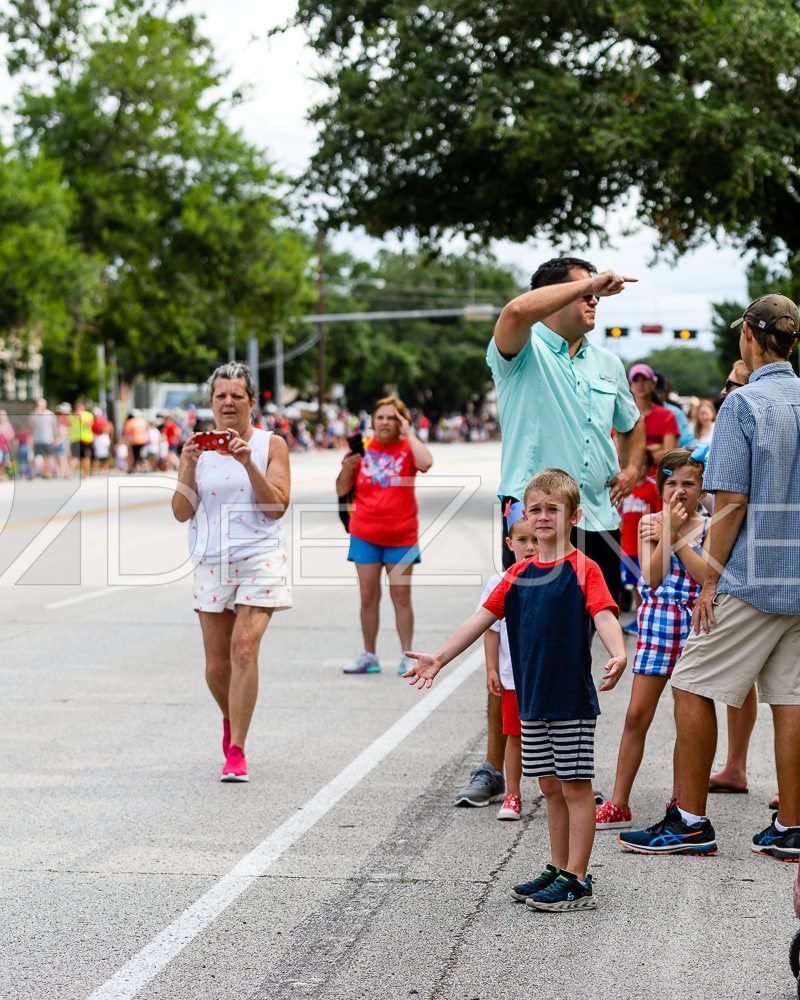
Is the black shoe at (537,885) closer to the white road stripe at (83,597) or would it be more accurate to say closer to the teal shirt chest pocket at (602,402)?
the teal shirt chest pocket at (602,402)

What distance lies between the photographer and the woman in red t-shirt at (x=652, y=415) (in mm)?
10766

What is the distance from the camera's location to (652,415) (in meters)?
10.8

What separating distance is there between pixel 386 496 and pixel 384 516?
14 centimetres

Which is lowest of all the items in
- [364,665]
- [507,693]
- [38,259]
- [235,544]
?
[364,665]

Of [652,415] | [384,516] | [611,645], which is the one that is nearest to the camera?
[611,645]

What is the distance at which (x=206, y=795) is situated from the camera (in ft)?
19.6

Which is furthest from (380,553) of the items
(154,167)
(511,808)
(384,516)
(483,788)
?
(154,167)

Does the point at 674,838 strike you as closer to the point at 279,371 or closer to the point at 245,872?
the point at 245,872

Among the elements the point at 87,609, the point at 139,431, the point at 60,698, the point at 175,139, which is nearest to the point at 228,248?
the point at 175,139

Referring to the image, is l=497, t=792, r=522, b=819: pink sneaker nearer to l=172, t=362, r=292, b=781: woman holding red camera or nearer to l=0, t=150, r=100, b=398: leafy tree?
l=172, t=362, r=292, b=781: woman holding red camera

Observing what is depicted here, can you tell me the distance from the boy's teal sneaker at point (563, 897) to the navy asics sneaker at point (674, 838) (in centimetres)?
68

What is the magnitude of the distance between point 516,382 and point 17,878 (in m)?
2.61

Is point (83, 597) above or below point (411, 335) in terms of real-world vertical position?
below

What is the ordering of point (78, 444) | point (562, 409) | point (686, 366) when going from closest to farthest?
point (562, 409) < point (78, 444) < point (686, 366)
